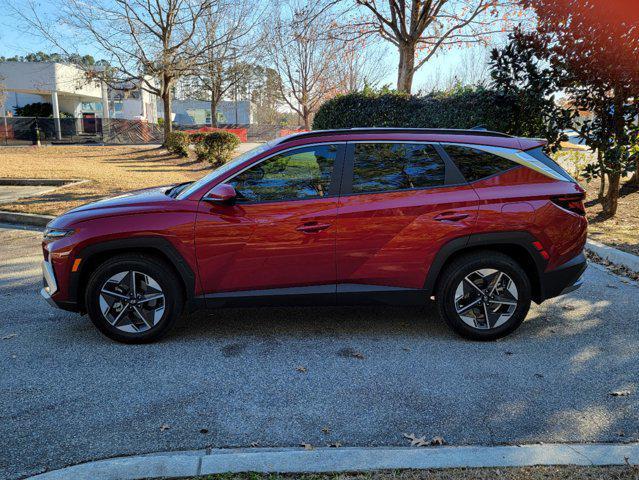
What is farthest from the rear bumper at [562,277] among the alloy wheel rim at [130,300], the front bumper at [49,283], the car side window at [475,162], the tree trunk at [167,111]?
the tree trunk at [167,111]

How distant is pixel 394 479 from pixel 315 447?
20.6 inches

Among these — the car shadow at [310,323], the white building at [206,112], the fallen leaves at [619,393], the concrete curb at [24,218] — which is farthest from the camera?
the white building at [206,112]

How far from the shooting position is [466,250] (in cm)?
432

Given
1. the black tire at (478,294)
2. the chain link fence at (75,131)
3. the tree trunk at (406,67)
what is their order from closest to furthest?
the black tire at (478,294), the tree trunk at (406,67), the chain link fence at (75,131)

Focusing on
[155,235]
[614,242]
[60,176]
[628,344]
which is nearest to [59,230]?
[155,235]

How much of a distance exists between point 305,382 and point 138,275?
1.67m

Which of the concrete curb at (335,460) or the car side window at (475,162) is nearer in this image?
the concrete curb at (335,460)

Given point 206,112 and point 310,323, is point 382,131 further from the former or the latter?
point 206,112

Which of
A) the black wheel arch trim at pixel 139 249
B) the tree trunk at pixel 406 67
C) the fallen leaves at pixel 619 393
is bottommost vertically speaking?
the fallen leaves at pixel 619 393

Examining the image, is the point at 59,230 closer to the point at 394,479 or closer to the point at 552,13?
the point at 394,479

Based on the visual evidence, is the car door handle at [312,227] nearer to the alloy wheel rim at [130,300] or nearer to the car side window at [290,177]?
the car side window at [290,177]

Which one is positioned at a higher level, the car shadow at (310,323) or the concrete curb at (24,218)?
the concrete curb at (24,218)

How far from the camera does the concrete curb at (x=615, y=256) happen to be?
22.1 ft

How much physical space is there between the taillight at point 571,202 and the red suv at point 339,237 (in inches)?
0.4
